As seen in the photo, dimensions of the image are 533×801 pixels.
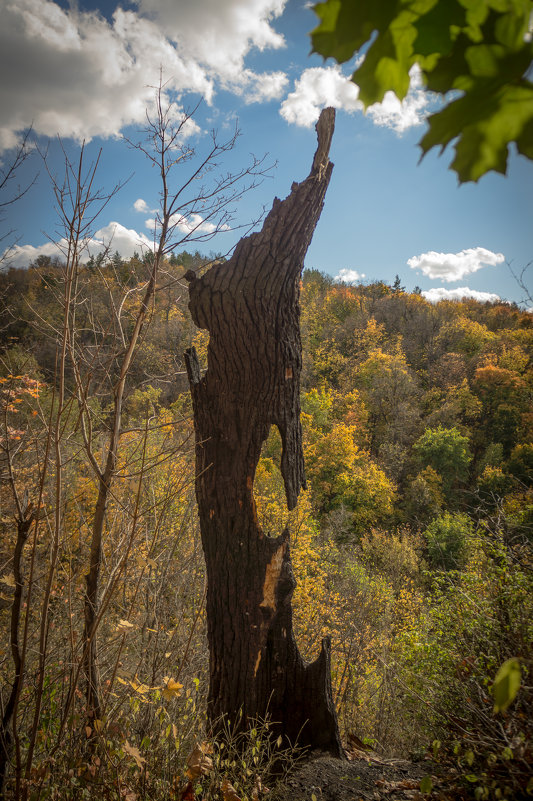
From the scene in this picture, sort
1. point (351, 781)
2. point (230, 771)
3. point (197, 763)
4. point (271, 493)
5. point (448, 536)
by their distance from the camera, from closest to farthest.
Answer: point (197, 763) → point (230, 771) → point (351, 781) → point (271, 493) → point (448, 536)

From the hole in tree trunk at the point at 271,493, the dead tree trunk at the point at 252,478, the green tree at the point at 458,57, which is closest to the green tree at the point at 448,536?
the hole in tree trunk at the point at 271,493

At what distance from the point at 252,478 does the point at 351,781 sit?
80.4 inches

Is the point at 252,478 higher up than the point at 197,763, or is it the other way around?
the point at 252,478

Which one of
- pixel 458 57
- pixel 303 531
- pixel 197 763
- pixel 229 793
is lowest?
pixel 303 531

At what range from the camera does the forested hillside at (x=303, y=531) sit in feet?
6.30

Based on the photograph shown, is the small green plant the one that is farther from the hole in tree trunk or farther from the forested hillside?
the hole in tree trunk

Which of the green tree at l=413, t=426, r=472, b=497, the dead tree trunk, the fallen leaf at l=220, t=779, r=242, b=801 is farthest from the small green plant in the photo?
the green tree at l=413, t=426, r=472, b=497

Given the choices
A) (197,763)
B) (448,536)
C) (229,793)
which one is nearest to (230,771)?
(229,793)

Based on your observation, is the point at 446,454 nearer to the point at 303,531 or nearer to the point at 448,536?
the point at 448,536

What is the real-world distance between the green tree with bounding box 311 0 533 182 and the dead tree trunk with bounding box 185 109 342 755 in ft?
6.91

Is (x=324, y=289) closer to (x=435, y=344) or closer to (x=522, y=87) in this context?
(x=435, y=344)

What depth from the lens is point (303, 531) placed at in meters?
16.0

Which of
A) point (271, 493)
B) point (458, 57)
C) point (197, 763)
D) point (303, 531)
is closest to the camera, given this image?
point (458, 57)

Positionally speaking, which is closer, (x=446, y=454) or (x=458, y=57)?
(x=458, y=57)
